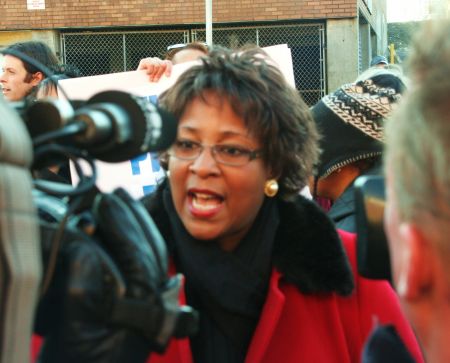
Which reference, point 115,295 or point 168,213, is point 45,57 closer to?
point 168,213

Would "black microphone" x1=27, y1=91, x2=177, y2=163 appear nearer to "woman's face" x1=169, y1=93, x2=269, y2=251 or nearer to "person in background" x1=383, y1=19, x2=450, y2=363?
"person in background" x1=383, y1=19, x2=450, y2=363

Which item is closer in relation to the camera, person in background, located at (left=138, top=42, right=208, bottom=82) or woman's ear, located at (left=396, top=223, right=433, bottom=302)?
woman's ear, located at (left=396, top=223, right=433, bottom=302)

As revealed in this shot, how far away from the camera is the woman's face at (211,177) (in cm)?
240

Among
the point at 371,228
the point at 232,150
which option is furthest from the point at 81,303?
the point at 232,150

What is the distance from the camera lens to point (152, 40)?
15961mm

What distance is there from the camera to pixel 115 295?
961mm

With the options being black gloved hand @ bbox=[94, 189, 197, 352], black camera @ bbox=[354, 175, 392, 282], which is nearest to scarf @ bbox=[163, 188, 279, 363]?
black camera @ bbox=[354, 175, 392, 282]

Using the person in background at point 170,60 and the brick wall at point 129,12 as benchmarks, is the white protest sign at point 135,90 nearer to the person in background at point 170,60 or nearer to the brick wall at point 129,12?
the person in background at point 170,60

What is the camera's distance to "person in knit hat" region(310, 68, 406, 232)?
3082 mm

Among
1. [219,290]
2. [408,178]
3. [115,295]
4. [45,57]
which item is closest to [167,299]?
[115,295]

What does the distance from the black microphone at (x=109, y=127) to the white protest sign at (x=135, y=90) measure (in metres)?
2.53

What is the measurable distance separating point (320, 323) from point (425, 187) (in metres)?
1.37

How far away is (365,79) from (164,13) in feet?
41.9

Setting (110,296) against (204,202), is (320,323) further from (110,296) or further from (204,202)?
(110,296)
